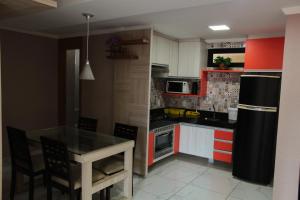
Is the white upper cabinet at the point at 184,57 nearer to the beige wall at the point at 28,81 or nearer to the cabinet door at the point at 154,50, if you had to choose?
the cabinet door at the point at 154,50

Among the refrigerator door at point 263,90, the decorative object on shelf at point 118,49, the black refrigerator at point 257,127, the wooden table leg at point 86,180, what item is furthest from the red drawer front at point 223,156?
the wooden table leg at point 86,180

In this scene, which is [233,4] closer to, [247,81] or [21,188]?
[247,81]

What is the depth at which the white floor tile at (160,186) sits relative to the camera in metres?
3.34

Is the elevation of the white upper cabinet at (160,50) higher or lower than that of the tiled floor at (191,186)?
higher

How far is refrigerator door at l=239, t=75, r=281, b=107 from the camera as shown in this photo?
11.5ft

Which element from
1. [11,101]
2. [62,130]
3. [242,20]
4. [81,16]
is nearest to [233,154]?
[242,20]

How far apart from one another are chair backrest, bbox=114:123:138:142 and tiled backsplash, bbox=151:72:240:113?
1537 mm

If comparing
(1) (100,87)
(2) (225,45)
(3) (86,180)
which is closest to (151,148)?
(1) (100,87)

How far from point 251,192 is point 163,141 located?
1.56 m

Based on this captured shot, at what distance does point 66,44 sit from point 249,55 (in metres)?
3.35

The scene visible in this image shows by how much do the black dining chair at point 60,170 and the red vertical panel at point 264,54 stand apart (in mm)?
2914

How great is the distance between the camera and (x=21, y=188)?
322 cm

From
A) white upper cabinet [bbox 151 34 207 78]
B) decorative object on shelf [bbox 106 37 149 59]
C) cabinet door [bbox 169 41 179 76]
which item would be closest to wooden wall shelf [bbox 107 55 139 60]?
decorative object on shelf [bbox 106 37 149 59]

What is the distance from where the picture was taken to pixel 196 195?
3322 millimetres
